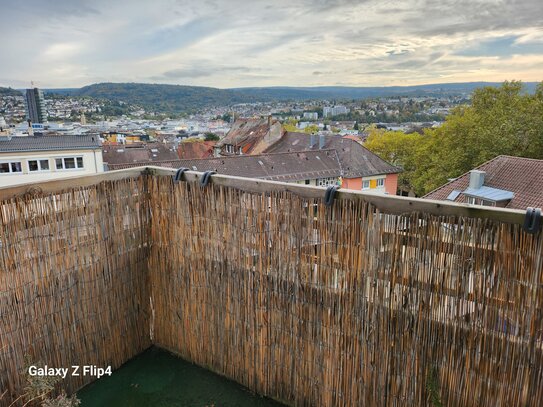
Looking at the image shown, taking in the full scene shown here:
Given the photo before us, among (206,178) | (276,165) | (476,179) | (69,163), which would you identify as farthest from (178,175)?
(69,163)

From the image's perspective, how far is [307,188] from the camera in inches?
90.4

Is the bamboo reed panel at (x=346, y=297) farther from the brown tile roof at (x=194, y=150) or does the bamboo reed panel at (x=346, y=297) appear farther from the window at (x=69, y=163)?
the brown tile roof at (x=194, y=150)

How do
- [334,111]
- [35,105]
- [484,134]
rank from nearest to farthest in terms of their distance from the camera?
[484,134]
[35,105]
[334,111]

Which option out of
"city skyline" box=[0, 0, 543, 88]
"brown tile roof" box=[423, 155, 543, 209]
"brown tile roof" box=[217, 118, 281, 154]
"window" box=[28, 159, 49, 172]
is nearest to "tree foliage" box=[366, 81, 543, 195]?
"city skyline" box=[0, 0, 543, 88]

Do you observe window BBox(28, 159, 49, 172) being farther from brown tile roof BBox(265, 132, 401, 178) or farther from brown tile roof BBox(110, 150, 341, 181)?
brown tile roof BBox(265, 132, 401, 178)

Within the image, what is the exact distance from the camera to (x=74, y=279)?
8.84ft

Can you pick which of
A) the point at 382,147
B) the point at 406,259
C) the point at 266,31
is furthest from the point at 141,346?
the point at 382,147

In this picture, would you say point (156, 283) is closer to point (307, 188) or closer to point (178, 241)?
point (178, 241)

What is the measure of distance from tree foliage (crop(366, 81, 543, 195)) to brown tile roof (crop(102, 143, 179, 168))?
17.8 metres

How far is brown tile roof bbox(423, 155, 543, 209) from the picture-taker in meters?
11.1

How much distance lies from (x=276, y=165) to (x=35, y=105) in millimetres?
35397

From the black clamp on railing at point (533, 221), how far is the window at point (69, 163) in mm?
20907

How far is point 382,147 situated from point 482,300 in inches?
1165

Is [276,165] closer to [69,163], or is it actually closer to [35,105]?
[69,163]
